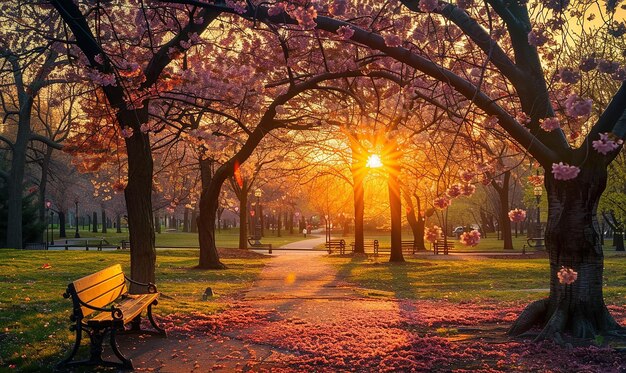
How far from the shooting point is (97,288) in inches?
305

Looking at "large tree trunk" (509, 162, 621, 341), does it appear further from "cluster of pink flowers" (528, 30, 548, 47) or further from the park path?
the park path

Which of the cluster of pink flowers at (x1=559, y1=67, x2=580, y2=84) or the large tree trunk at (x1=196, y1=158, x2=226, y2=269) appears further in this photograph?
the large tree trunk at (x1=196, y1=158, x2=226, y2=269)

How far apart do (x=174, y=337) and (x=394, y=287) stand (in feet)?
36.5

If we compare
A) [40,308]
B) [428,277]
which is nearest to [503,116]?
[40,308]

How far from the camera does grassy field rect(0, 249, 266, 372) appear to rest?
25.7 feet

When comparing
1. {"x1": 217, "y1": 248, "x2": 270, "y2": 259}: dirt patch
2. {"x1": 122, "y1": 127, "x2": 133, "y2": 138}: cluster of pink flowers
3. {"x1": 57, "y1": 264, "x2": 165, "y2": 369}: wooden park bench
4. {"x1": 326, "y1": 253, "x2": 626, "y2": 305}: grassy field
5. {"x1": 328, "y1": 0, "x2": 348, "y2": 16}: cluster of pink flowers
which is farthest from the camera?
{"x1": 217, "y1": 248, "x2": 270, "y2": 259}: dirt patch

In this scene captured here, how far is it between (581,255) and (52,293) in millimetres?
10967

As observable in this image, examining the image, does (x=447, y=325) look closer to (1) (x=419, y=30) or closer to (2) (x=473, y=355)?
(2) (x=473, y=355)

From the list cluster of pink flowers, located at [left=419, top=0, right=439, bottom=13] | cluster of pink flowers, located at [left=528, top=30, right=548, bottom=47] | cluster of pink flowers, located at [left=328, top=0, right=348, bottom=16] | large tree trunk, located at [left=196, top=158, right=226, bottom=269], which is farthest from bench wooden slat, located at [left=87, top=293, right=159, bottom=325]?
large tree trunk, located at [left=196, top=158, right=226, bottom=269]

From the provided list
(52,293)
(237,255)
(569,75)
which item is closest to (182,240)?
(237,255)

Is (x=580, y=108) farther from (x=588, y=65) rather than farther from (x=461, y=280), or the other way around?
(x=461, y=280)

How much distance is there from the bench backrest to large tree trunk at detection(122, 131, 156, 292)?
1957 millimetres

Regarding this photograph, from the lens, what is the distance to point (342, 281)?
67.7 ft

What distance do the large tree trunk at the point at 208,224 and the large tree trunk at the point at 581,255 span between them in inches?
623
